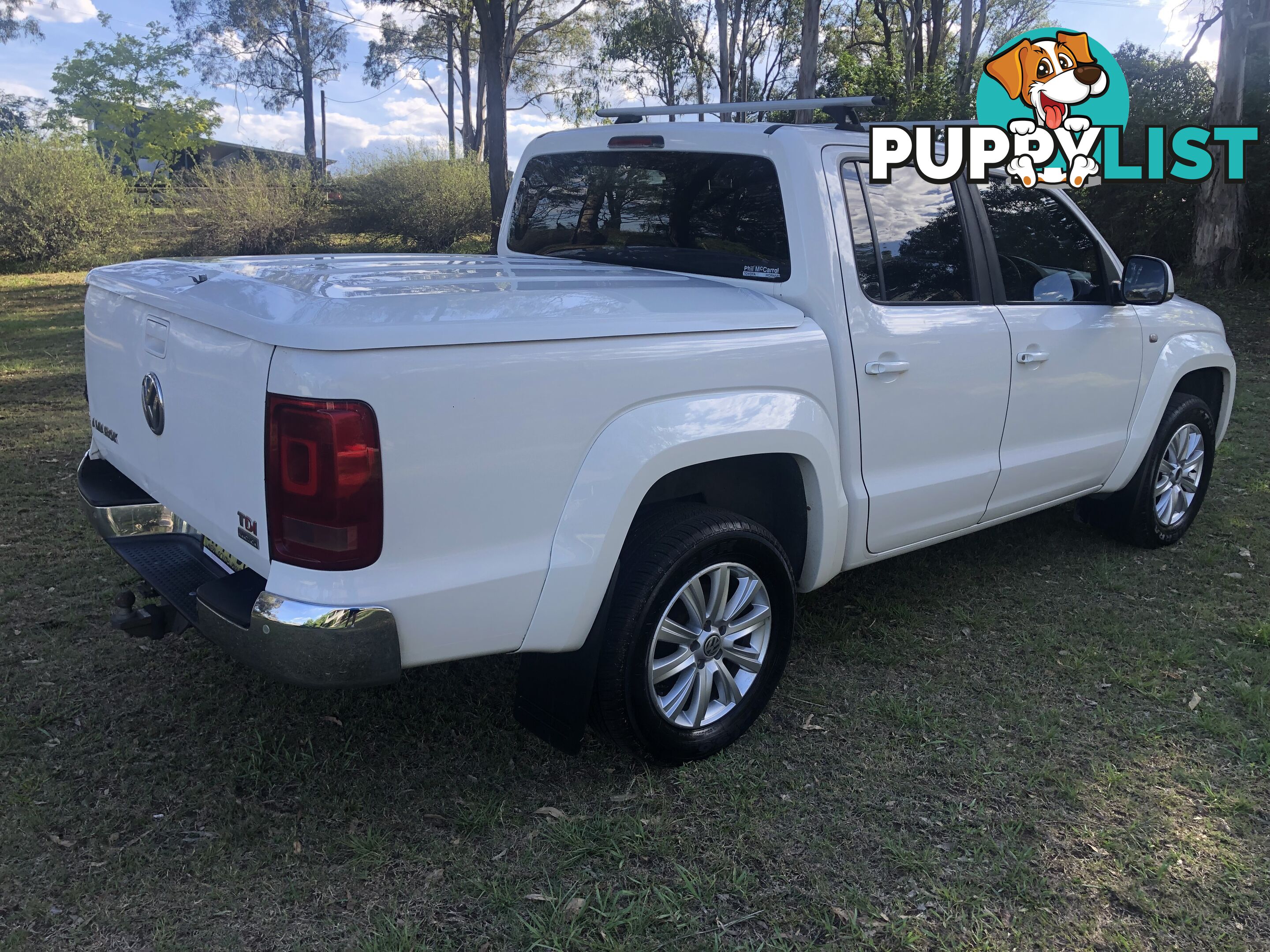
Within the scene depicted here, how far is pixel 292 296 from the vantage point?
7.93ft

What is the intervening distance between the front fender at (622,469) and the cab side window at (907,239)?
2.43 feet

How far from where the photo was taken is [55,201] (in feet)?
56.6

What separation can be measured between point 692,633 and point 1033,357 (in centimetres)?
193

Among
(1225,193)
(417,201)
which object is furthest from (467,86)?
(1225,193)

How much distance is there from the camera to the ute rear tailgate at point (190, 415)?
7.74 feet

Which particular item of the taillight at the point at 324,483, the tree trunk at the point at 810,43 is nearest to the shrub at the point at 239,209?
the tree trunk at the point at 810,43

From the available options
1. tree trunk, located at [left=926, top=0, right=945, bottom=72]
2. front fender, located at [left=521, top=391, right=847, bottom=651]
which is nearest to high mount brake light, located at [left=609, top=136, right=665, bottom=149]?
front fender, located at [left=521, top=391, right=847, bottom=651]

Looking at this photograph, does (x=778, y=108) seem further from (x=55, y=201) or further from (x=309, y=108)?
(x=309, y=108)

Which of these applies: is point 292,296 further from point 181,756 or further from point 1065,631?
point 1065,631

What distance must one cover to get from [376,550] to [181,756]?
1298mm

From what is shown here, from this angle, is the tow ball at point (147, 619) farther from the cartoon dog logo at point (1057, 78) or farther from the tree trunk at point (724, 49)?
the tree trunk at point (724, 49)

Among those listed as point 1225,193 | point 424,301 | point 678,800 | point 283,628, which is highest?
point 1225,193

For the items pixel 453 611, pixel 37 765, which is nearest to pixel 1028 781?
pixel 453 611

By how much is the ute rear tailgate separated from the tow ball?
257 millimetres
